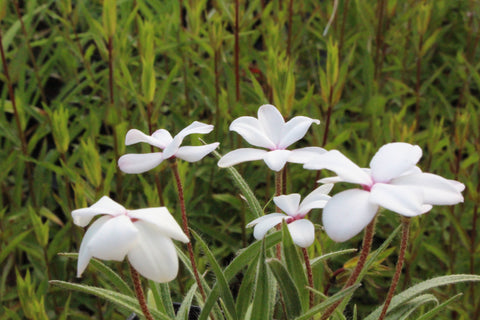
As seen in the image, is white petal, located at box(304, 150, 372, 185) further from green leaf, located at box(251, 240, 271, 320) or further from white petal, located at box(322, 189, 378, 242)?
green leaf, located at box(251, 240, 271, 320)

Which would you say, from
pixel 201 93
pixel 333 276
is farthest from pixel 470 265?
pixel 201 93

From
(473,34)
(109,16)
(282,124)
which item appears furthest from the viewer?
(473,34)

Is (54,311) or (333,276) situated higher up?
(333,276)

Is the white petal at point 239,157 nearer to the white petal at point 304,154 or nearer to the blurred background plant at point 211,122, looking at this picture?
the white petal at point 304,154

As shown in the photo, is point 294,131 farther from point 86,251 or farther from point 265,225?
point 86,251

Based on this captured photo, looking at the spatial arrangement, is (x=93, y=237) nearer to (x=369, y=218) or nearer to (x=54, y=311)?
(x=369, y=218)

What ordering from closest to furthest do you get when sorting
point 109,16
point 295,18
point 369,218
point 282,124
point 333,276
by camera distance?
point 369,218 → point 282,124 → point 333,276 → point 109,16 → point 295,18

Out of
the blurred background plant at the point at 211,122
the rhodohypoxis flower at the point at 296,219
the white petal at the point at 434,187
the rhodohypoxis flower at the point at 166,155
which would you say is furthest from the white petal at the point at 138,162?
the blurred background plant at the point at 211,122
